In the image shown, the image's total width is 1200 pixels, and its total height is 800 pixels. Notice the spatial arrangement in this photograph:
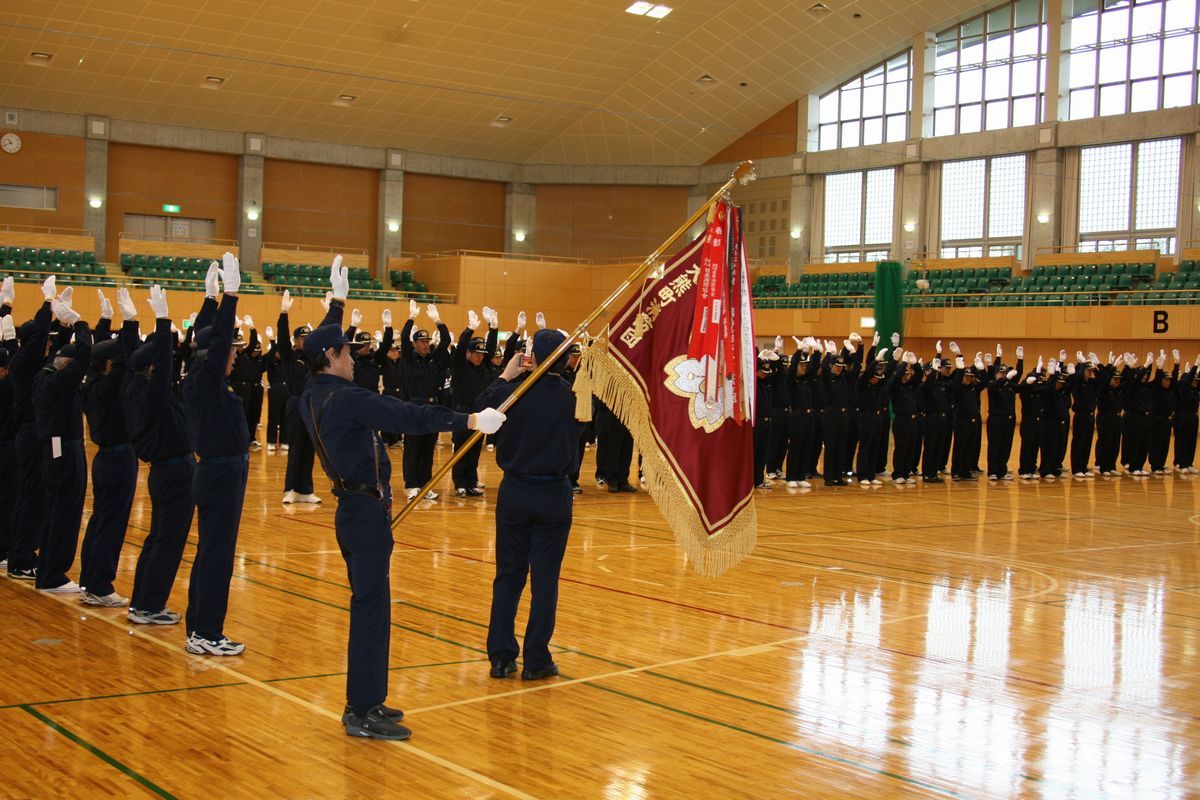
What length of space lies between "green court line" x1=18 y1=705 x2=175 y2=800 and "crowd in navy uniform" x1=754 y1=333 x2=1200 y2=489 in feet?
36.3

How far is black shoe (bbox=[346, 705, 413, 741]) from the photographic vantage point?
4.70 metres

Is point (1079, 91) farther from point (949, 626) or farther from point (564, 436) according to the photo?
point (564, 436)

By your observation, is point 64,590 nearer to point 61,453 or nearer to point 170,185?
point 61,453

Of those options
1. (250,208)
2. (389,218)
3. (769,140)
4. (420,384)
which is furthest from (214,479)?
(769,140)

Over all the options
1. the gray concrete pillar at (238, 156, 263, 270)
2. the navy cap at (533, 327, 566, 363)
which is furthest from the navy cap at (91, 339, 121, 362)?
the gray concrete pillar at (238, 156, 263, 270)

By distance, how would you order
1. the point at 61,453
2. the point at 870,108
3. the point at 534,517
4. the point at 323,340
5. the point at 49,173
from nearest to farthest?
the point at 323,340 → the point at 534,517 → the point at 61,453 → the point at 49,173 → the point at 870,108

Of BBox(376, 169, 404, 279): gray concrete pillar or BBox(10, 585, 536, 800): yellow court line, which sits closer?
BBox(10, 585, 536, 800): yellow court line

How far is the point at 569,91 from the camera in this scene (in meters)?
31.1

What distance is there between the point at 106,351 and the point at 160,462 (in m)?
0.87

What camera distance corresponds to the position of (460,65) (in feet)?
93.6

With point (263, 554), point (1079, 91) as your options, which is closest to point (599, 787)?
point (263, 554)

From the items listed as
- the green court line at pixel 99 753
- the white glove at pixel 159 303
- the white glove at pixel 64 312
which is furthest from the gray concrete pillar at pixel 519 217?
the green court line at pixel 99 753

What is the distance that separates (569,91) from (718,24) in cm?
456

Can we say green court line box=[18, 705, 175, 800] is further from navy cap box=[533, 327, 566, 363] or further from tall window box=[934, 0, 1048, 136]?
tall window box=[934, 0, 1048, 136]
